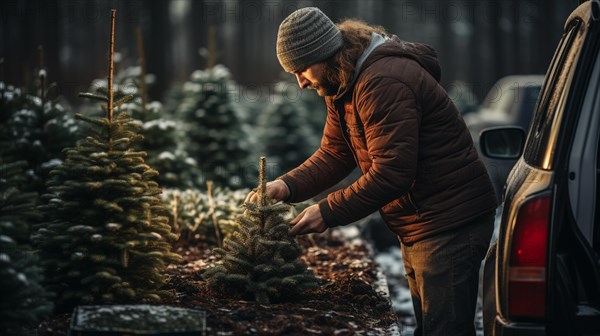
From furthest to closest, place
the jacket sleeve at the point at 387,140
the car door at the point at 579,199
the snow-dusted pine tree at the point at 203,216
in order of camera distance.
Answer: the snow-dusted pine tree at the point at 203,216 → the jacket sleeve at the point at 387,140 → the car door at the point at 579,199

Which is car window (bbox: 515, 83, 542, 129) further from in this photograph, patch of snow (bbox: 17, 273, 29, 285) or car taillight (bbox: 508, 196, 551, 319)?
patch of snow (bbox: 17, 273, 29, 285)

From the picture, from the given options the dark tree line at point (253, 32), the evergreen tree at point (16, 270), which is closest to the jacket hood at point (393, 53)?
the evergreen tree at point (16, 270)

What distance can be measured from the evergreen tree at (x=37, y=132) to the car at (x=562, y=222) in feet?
15.9

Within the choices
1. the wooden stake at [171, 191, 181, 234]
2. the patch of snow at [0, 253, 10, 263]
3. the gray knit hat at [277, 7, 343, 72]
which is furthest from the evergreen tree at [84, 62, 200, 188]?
the patch of snow at [0, 253, 10, 263]

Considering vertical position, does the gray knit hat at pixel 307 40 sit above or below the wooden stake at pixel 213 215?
above

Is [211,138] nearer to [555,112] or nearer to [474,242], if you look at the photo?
[474,242]

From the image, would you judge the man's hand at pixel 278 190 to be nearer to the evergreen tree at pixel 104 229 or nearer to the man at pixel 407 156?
the man at pixel 407 156

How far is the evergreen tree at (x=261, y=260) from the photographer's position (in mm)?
4801

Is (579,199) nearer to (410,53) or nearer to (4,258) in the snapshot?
(410,53)

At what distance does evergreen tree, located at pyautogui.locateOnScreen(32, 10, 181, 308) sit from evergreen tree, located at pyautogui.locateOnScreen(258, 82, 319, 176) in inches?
451

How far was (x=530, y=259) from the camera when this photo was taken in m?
3.61

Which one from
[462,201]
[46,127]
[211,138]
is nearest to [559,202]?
[462,201]

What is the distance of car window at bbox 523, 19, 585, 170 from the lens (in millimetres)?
3615

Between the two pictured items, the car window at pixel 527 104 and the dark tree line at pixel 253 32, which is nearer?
the car window at pixel 527 104
